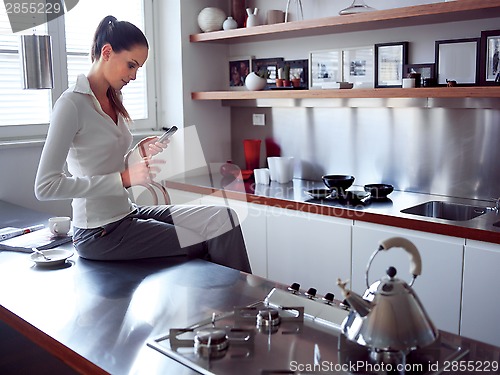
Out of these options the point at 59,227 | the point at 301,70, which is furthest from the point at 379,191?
the point at 59,227

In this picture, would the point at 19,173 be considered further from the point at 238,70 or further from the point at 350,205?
the point at 350,205

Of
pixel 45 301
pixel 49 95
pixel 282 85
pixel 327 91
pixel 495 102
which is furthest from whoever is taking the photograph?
pixel 282 85

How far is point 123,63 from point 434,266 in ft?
5.33

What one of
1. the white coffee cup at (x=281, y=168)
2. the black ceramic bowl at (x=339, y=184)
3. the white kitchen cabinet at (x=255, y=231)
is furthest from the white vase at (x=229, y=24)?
the black ceramic bowl at (x=339, y=184)

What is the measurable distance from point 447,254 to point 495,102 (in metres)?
0.91

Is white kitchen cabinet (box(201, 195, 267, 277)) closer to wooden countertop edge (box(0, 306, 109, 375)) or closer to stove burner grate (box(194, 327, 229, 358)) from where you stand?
wooden countertop edge (box(0, 306, 109, 375))

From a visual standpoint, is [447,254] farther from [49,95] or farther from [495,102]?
[49,95]

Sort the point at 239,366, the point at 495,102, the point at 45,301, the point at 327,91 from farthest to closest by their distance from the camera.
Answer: the point at 327,91 → the point at 495,102 → the point at 45,301 → the point at 239,366

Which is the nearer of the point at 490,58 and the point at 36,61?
the point at 36,61

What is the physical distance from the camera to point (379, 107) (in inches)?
133

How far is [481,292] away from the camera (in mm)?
2414

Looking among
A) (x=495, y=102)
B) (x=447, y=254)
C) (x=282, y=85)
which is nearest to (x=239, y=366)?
(x=447, y=254)

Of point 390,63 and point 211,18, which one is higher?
point 211,18

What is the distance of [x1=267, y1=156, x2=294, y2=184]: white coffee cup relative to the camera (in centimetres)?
365
